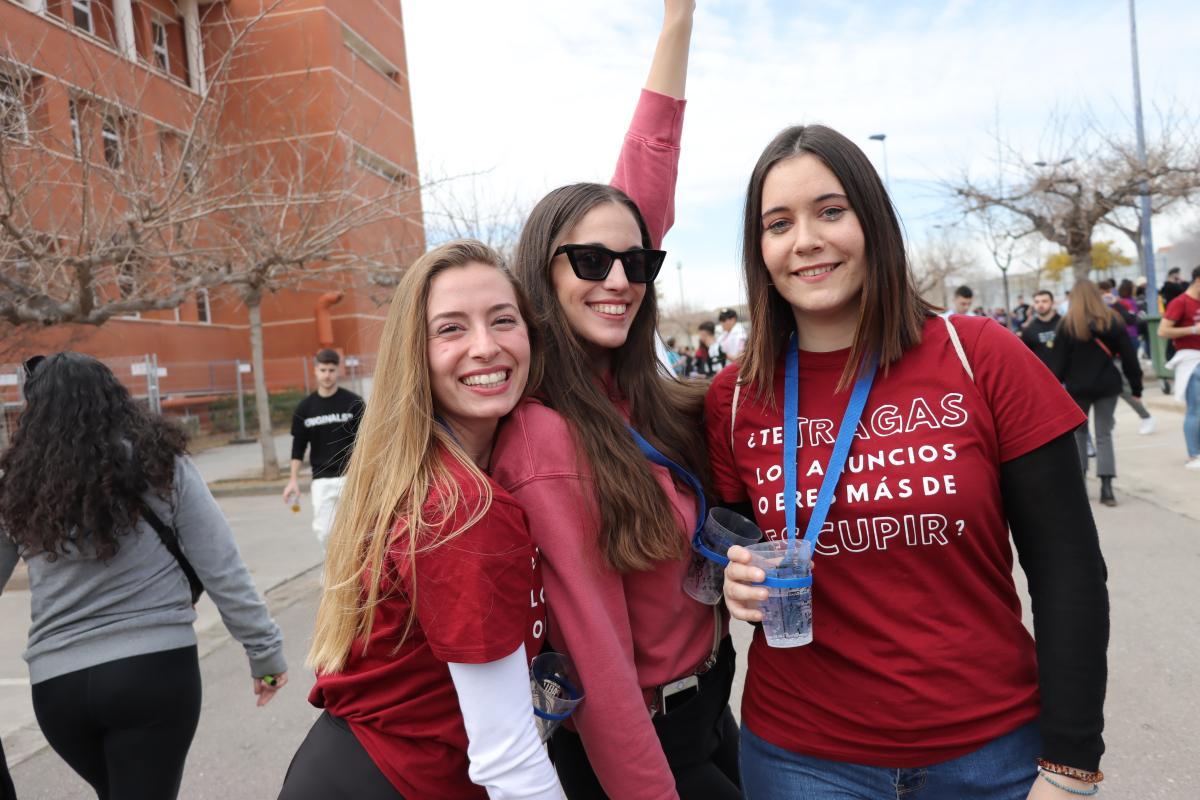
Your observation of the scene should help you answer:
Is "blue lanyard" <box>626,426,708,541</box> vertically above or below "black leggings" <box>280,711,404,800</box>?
above

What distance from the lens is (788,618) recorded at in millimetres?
1669

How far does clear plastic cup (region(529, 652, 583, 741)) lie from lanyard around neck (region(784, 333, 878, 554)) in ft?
1.75

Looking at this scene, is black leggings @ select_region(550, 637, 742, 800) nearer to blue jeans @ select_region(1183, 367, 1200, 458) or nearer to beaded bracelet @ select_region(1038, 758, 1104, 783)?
beaded bracelet @ select_region(1038, 758, 1104, 783)

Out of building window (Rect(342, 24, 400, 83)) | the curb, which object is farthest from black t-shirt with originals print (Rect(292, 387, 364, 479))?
building window (Rect(342, 24, 400, 83))

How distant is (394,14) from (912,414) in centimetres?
2829

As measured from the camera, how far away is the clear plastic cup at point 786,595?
1606mm

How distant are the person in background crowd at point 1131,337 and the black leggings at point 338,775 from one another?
320 inches

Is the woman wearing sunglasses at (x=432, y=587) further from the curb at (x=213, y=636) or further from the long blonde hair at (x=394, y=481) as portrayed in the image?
the curb at (x=213, y=636)

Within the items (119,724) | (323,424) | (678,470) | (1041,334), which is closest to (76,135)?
(323,424)

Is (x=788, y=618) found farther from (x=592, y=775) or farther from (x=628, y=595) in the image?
(x=592, y=775)

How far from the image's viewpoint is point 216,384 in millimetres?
21734

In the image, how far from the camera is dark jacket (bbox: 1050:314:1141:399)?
25.2 ft

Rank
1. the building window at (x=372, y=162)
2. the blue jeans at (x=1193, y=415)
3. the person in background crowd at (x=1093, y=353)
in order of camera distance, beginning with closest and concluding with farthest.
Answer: the person in background crowd at (x=1093, y=353) < the blue jeans at (x=1193, y=415) < the building window at (x=372, y=162)

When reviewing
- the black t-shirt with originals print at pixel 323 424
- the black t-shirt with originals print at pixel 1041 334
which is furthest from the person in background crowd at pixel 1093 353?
the black t-shirt with originals print at pixel 323 424
